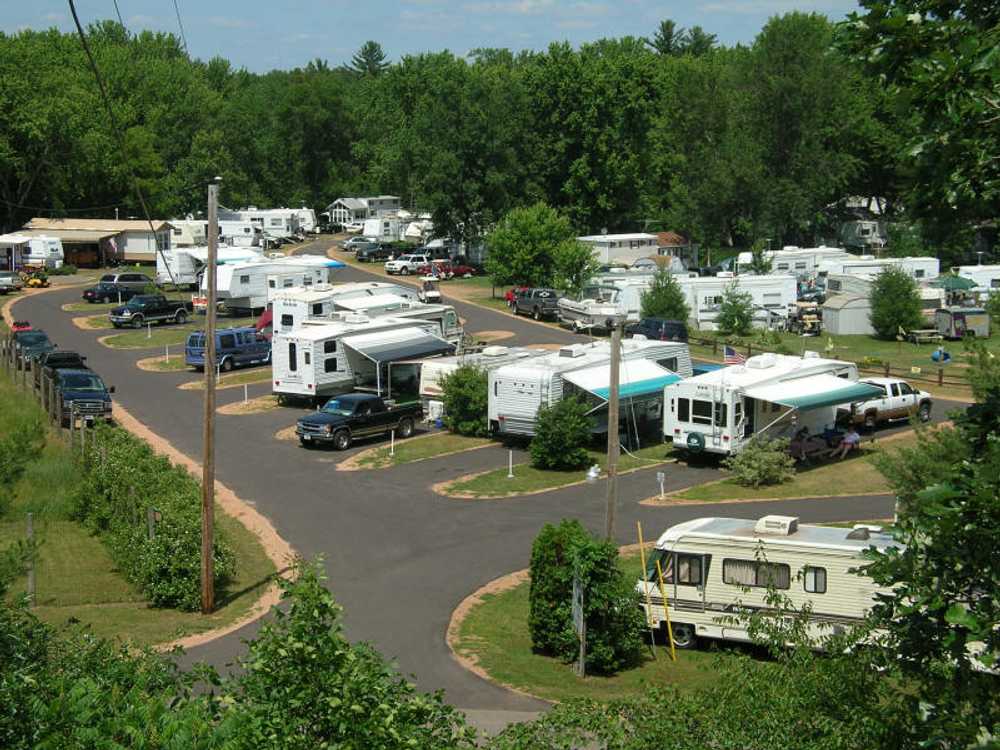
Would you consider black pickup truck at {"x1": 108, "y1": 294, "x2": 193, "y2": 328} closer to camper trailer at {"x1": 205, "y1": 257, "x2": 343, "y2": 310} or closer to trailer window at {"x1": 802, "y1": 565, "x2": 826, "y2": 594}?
camper trailer at {"x1": 205, "y1": 257, "x2": 343, "y2": 310}

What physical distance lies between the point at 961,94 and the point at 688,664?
510 inches

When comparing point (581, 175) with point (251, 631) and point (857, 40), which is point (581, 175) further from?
point (857, 40)

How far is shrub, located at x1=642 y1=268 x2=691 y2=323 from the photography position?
48656mm

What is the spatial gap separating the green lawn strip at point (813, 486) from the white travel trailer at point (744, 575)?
794cm

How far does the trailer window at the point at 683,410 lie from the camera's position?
3000cm

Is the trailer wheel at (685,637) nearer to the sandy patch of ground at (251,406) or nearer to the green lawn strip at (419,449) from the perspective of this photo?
the green lawn strip at (419,449)

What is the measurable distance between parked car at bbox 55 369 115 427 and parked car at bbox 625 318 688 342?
18.9 m

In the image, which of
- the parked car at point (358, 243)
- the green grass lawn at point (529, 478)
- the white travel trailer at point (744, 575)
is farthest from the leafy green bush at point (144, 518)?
the parked car at point (358, 243)

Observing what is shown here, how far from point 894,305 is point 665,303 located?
28.0ft

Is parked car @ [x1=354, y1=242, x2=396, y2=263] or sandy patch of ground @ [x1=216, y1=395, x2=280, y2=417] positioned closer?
sandy patch of ground @ [x1=216, y1=395, x2=280, y2=417]

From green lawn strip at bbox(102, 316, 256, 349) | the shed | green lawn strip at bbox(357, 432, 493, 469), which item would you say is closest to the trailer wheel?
green lawn strip at bbox(357, 432, 493, 469)

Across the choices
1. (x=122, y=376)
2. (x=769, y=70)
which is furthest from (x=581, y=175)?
(x=122, y=376)

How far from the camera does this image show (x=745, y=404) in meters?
29.6

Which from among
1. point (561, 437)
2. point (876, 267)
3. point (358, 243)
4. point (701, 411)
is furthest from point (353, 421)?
point (358, 243)
